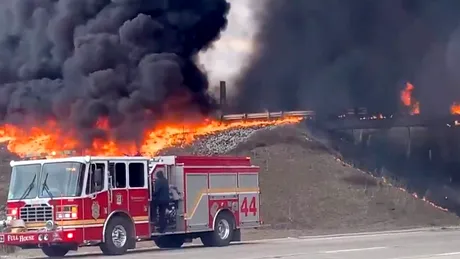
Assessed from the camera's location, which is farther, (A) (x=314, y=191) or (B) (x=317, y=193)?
(A) (x=314, y=191)

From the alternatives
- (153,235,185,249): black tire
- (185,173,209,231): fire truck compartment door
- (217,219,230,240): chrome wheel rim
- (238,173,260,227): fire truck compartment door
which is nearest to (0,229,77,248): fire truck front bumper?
(185,173,209,231): fire truck compartment door

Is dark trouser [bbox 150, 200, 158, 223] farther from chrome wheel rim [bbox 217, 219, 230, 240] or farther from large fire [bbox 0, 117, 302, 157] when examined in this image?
large fire [bbox 0, 117, 302, 157]

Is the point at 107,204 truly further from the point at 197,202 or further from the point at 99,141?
the point at 99,141

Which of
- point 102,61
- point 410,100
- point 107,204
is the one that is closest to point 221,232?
point 107,204

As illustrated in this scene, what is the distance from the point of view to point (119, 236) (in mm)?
28125

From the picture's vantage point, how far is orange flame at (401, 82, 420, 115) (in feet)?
230

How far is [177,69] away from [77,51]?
5100mm

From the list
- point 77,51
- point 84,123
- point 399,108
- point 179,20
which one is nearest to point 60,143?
point 84,123

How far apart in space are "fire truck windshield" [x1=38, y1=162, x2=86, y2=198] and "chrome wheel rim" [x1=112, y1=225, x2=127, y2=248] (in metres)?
1.51

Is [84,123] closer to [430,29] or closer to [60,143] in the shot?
[60,143]

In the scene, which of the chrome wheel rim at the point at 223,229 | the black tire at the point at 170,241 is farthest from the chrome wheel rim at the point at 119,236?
the chrome wheel rim at the point at 223,229

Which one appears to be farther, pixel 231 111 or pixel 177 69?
pixel 231 111

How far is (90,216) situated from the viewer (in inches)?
1078

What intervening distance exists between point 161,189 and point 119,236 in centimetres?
232
